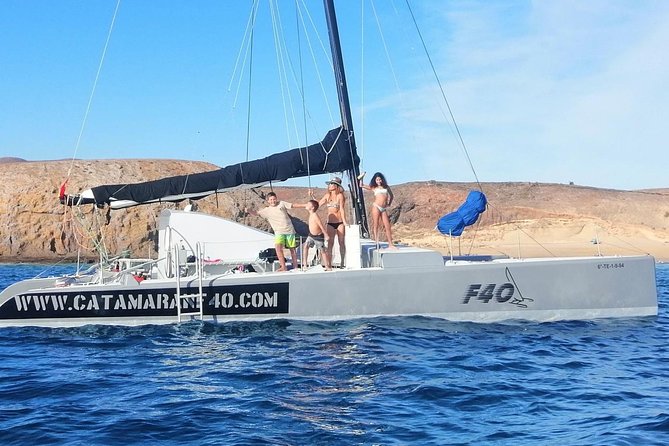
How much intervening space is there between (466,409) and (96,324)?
6678mm

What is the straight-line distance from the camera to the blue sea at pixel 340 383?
5750mm

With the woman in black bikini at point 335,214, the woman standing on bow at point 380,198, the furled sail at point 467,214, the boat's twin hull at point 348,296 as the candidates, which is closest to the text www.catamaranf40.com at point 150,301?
the boat's twin hull at point 348,296

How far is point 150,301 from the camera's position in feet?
35.8

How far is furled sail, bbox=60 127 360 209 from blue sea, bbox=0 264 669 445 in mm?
2767

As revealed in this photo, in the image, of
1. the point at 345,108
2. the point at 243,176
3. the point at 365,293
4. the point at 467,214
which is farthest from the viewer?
the point at 345,108

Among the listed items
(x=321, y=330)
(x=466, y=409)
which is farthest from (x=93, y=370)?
(x=466, y=409)

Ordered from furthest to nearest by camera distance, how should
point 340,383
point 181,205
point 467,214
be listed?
1. point 181,205
2. point 467,214
3. point 340,383

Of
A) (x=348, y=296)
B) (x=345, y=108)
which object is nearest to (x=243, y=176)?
(x=345, y=108)

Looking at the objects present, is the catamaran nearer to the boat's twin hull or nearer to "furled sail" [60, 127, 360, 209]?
the boat's twin hull

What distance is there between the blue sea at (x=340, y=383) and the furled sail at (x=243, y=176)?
2767 mm

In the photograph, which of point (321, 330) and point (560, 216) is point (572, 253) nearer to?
point (560, 216)

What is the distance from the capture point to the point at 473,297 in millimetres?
11000

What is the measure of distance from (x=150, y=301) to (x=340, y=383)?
15.0ft

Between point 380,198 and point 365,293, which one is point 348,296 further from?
point 380,198
